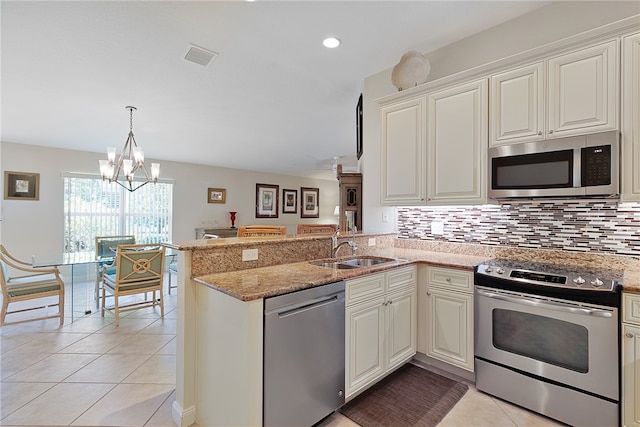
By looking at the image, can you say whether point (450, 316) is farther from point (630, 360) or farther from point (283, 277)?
point (283, 277)

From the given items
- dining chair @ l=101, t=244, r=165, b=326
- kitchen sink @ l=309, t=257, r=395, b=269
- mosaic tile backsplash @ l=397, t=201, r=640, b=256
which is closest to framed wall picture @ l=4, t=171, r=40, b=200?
dining chair @ l=101, t=244, r=165, b=326

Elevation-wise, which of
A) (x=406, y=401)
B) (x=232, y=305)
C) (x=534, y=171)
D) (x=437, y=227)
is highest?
(x=534, y=171)

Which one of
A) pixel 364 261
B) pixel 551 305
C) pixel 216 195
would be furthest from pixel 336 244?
pixel 216 195

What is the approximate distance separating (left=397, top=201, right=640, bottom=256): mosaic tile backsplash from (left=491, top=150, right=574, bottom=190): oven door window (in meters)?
0.26

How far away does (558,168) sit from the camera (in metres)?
1.94

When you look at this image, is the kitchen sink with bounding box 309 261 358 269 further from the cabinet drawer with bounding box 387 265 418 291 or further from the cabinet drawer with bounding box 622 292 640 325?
the cabinet drawer with bounding box 622 292 640 325

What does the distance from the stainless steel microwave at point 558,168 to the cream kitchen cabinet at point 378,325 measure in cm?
99

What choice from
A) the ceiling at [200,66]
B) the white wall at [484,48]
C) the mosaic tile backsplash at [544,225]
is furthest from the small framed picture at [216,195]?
the mosaic tile backsplash at [544,225]

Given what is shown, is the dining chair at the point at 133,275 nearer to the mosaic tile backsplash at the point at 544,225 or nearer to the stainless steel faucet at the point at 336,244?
the stainless steel faucet at the point at 336,244

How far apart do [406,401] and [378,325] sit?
1.78 feet

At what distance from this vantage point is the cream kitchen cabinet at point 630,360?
1.54 meters

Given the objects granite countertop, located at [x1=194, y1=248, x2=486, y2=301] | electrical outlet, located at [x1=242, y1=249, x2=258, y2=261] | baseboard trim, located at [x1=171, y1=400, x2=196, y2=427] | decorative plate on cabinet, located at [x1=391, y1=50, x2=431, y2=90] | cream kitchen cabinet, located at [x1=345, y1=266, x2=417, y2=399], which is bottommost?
baseboard trim, located at [x1=171, y1=400, x2=196, y2=427]

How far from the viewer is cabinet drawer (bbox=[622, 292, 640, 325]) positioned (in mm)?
1532

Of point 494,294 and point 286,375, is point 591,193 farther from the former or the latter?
point 286,375
